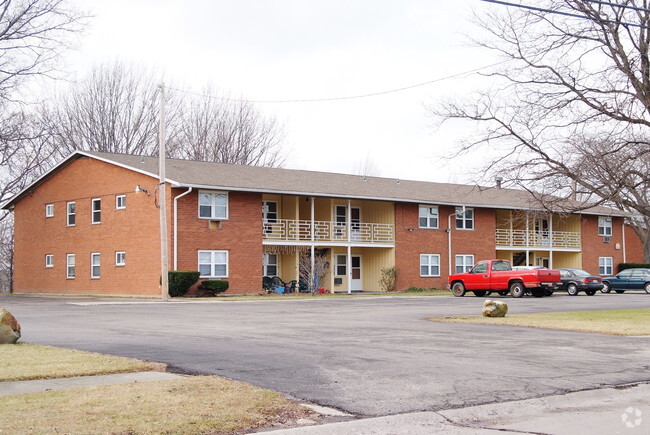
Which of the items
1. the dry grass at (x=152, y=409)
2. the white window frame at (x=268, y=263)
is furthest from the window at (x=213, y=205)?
the dry grass at (x=152, y=409)

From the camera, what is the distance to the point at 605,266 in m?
56.9

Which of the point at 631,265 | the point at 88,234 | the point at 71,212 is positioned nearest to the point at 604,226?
the point at 631,265

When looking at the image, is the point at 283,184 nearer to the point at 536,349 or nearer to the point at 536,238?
the point at 536,238

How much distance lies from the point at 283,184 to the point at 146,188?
7.06 metres

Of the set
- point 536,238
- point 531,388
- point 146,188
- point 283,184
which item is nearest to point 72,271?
point 146,188

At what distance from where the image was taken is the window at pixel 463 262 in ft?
159

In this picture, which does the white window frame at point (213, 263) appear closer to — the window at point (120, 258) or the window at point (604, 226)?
the window at point (120, 258)

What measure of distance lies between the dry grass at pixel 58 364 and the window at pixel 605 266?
49781 millimetres

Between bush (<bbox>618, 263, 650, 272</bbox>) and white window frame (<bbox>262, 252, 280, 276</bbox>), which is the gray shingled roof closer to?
white window frame (<bbox>262, 252, 280, 276</bbox>)

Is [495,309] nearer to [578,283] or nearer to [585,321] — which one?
[585,321]

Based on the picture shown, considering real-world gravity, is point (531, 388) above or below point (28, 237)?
below

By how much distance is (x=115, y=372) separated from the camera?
34.6 ft

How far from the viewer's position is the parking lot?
375 inches

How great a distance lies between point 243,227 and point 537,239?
2367 cm
